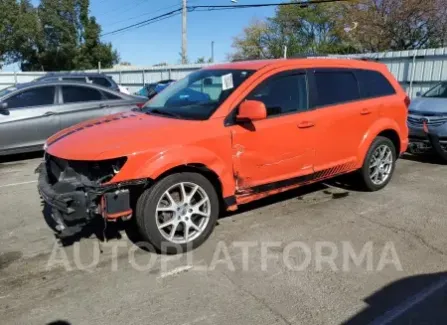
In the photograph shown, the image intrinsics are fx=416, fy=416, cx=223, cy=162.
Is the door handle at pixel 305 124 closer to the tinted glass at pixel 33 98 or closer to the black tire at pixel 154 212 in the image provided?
the black tire at pixel 154 212

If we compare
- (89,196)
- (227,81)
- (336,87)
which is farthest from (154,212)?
(336,87)

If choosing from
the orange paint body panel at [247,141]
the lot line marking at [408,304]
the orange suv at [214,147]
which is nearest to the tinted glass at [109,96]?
the orange suv at [214,147]

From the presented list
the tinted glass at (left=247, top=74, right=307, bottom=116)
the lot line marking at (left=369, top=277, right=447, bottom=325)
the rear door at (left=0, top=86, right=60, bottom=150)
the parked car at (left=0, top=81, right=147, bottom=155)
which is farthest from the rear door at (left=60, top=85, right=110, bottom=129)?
the lot line marking at (left=369, top=277, right=447, bottom=325)

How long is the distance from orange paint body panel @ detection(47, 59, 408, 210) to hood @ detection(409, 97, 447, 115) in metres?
2.55

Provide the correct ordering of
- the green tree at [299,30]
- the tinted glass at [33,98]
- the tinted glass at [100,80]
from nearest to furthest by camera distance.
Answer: the tinted glass at [33,98] → the tinted glass at [100,80] → the green tree at [299,30]

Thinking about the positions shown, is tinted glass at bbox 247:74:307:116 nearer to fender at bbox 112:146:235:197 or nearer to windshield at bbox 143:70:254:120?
windshield at bbox 143:70:254:120

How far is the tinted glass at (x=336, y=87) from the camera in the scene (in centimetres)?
498

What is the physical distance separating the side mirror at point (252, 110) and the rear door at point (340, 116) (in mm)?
1081

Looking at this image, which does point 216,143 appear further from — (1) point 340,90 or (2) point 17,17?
(2) point 17,17

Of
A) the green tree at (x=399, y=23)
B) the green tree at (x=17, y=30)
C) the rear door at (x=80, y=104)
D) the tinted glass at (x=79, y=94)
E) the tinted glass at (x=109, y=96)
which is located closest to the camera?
the rear door at (x=80, y=104)

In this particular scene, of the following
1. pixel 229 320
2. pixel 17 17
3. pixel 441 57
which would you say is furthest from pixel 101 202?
pixel 17 17

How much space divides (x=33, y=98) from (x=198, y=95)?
5.00 m

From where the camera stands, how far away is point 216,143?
13.3 ft

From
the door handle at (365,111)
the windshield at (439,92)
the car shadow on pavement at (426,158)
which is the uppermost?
the windshield at (439,92)
